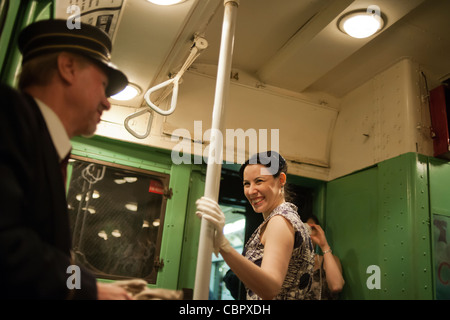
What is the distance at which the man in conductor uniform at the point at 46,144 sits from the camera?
0.89m

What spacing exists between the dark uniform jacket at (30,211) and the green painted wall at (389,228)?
2727 millimetres

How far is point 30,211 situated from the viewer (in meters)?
0.96

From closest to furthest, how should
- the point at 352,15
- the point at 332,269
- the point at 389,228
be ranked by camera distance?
the point at 352,15 → the point at 389,228 → the point at 332,269

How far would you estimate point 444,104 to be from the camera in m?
3.32

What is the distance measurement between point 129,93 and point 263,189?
1530 mm

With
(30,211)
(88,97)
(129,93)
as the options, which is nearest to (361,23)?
(129,93)

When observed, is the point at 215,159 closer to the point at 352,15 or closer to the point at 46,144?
the point at 46,144

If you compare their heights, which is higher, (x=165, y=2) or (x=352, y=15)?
(x=352, y=15)

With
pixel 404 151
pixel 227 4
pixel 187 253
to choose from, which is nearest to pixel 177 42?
pixel 227 4

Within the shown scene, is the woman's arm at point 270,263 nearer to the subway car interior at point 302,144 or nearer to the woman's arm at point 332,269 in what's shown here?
the subway car interior at point 302,144

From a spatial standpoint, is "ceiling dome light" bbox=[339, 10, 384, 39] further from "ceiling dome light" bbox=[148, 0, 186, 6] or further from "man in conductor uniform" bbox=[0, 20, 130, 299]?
"man in conductor uniform" bbox=[0, 20, 130, 299]

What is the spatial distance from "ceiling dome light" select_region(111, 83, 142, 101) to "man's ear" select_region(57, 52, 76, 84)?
173cm

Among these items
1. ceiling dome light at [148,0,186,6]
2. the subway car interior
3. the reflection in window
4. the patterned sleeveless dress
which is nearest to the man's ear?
ceiling dome light at [148,0,186,6]

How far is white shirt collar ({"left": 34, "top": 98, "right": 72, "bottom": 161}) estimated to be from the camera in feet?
3.52
